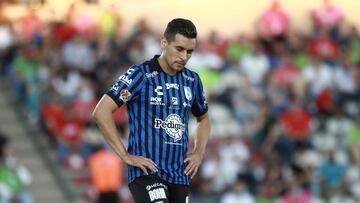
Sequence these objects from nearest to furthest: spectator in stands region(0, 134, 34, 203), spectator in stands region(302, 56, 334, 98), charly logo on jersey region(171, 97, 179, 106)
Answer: charly logo on jersey region(171, 97, 179, 106)
spectator in stands region(0, 134, 34, 203)
spectator in stands region(302, 56, 334, 98)

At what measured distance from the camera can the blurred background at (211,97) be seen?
55.5ft

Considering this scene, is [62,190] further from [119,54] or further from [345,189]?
[345,189]

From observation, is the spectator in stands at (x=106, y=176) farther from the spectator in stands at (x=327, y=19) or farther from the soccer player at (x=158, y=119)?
the spectator in stands at (x=327, y=19)

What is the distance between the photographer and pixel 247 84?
744 inches

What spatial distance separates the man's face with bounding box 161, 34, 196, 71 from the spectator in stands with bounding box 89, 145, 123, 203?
777 cm

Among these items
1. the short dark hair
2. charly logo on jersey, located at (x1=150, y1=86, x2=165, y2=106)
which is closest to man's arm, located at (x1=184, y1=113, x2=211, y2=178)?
charly logo on jersey, located at (x1=150, y1=86, x2=165, y2=106)

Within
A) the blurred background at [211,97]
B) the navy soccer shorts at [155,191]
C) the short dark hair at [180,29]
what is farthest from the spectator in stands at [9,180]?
the short dark hair at [180,29]

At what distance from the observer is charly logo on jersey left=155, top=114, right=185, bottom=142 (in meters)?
7.53

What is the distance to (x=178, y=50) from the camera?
24.3ft

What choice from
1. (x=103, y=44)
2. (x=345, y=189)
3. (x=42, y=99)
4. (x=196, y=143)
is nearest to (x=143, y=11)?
(x=103, y=44)

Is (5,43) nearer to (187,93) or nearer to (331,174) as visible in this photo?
(331,174)

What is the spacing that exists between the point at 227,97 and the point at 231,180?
6.90 feet

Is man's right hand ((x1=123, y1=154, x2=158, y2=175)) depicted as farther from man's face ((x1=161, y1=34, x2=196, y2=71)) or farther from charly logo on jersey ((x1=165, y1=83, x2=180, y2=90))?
man's face ((x1=161, y1=34, x2=196, y2=71))

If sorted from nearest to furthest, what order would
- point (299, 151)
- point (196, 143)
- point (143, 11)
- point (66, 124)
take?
point (196, 143)
point (66, 124)
point (299, 151)
point (143, 11)
